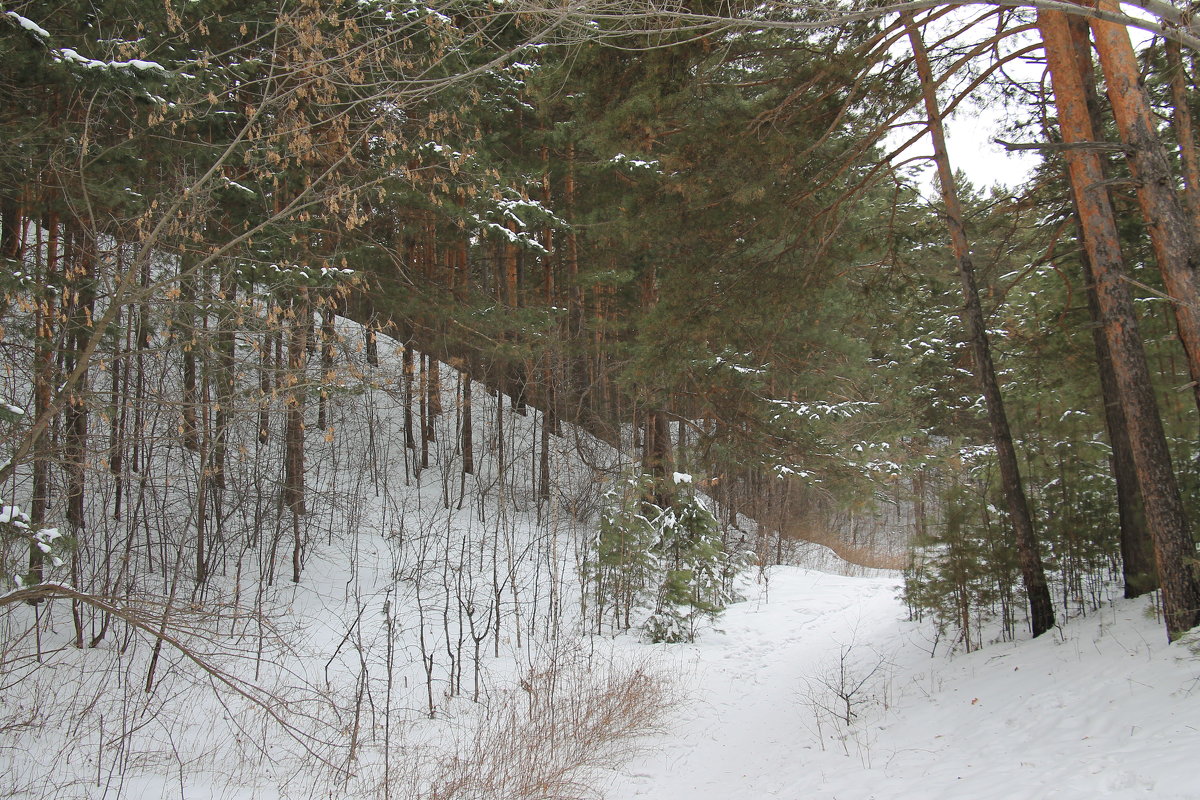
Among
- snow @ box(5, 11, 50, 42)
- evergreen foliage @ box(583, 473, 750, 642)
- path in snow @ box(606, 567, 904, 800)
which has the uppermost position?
snow @ box(5, 11, 50, 42)

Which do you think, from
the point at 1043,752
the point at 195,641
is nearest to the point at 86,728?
the point at 195,641

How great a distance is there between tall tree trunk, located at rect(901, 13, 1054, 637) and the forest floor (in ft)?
1.27

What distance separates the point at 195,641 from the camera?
7.96m

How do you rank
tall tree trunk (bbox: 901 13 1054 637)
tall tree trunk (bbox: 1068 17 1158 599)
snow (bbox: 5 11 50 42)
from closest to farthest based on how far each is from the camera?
snow (bbox: 5 11 50 42), tall tree trunk (bbox: 1068 17 1158 599), tall tree trunk (bbox: 901 13 1054 637)

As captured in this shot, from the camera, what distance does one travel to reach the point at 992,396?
6.96 m

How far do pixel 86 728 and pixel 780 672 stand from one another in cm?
670

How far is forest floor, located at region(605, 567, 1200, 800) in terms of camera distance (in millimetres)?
4082

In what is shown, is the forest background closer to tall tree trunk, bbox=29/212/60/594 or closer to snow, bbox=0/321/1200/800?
tall tree trunk, bbox=29/212/60/594

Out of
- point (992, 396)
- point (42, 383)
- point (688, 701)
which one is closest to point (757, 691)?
point (688, 701)

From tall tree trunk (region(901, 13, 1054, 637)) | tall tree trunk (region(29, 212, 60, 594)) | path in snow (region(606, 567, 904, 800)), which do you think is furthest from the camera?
tall tree trunk (region(901, 13, 1054, 637))

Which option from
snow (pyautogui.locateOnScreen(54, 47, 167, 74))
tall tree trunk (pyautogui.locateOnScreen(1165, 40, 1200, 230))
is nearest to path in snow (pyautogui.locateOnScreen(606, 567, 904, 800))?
tall tree trunk (pyautogui.locateOnScreen(1165, 40, 1200, 230))

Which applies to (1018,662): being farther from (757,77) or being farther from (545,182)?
(545,182)

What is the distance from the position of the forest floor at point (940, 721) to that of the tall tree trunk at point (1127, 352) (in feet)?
1.64

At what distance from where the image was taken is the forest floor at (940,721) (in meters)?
4.08
